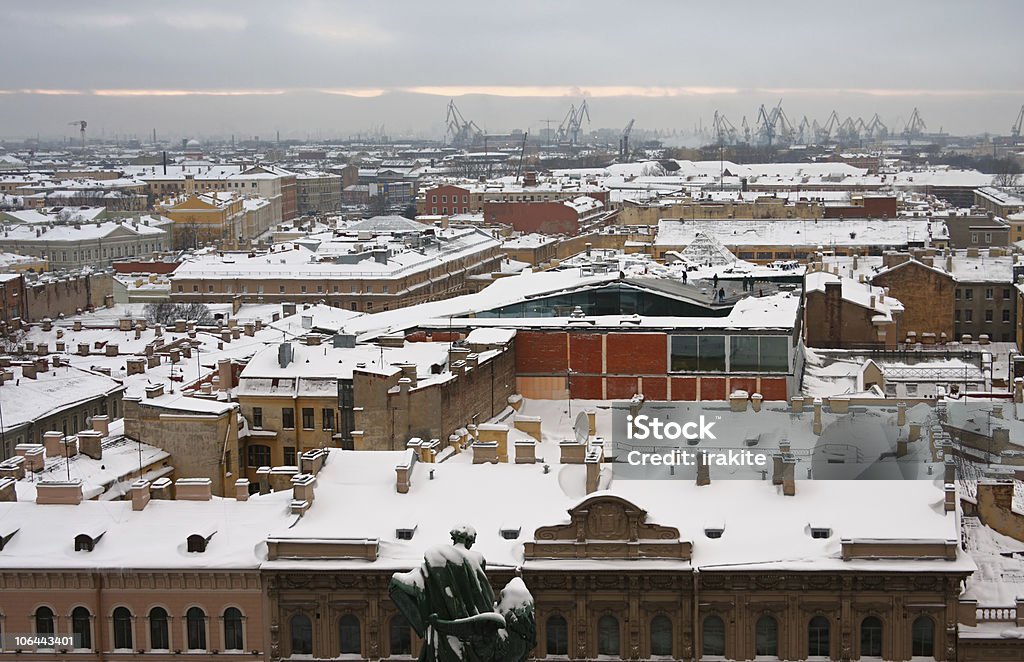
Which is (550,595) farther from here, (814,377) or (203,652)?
(814,377)

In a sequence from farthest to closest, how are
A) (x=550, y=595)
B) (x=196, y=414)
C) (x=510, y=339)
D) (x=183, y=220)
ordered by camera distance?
(x=183, y=220) → (x=510, y=339) → (x=196, y=414) → (x=550, y=595)

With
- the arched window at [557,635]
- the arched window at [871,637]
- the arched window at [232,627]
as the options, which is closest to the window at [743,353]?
the arched window at [871,637]

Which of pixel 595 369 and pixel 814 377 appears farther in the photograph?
pixel 814 377

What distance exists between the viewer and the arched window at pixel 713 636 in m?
25.1

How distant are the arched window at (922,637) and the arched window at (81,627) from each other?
12537mm

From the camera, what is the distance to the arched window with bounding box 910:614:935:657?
2489 cm

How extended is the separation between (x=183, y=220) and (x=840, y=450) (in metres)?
106

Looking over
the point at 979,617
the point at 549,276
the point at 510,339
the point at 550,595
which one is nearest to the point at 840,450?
the point at 979,617

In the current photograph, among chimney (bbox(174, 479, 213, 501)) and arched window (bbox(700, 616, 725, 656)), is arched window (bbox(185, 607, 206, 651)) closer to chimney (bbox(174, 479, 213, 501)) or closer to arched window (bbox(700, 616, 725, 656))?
chimney (bbox(174, 479, 213, 501))

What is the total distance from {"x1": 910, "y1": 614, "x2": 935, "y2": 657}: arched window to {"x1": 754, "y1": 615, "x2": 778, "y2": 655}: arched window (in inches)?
80.3

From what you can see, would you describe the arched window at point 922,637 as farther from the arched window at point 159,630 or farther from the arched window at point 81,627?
the arched window at point 81,627

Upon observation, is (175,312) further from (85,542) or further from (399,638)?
(399,638)

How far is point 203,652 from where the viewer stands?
83.9ft

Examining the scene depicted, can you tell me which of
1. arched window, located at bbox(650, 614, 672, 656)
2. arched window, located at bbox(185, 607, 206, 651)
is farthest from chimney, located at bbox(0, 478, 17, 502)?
arched window, located at bbox(650, 614, 672, 656)
